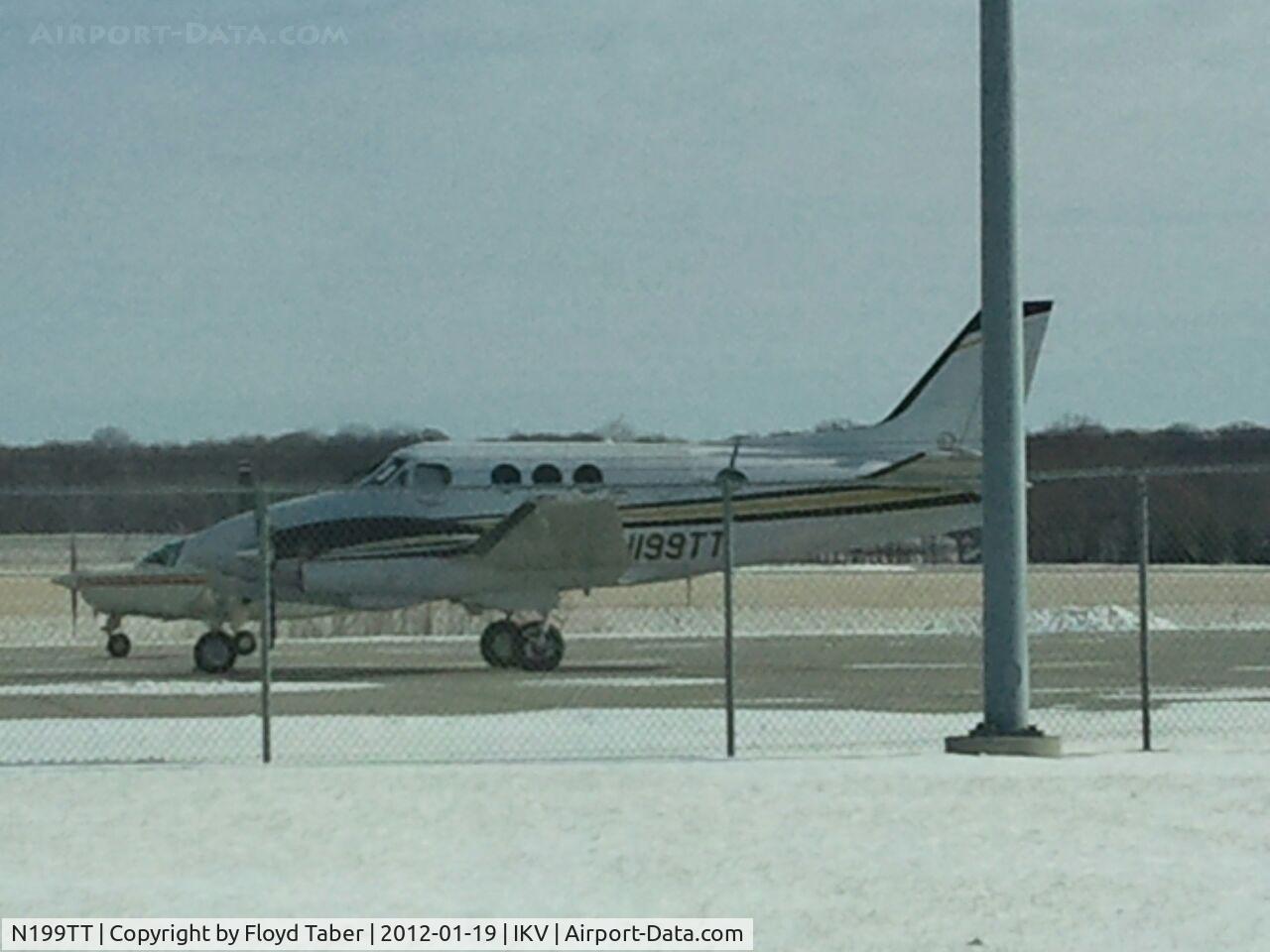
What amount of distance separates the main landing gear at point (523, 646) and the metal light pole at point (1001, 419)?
39.5ft

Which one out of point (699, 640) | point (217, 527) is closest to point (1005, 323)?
point (217, 527)

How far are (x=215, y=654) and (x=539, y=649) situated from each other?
3.69m

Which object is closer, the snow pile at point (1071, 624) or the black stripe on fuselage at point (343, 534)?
the black stripe on fuselage at point (343, 534)

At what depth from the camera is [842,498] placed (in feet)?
97.6

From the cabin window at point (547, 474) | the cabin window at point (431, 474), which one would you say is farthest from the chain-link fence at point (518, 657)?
the cabin window at point (547, 474)

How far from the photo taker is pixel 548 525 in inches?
1070

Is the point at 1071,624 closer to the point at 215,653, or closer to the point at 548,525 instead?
the point at 548,525

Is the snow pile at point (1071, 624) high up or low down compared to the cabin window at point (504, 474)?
down

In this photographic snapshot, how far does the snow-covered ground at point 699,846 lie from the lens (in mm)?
9711

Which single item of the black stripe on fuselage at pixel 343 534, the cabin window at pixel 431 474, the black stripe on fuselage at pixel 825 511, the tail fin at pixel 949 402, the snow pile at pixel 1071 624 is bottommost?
the snow pile at pixel 1071 624

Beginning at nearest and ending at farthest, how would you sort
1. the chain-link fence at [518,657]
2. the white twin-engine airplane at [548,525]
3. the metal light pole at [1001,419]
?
1. the metal light pole at [1001,419]
2. the chain-link fence at [518,657]
3. the white twin-engine airplane at [548,525]
